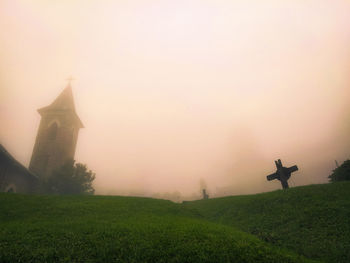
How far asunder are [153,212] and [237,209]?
6267 mm

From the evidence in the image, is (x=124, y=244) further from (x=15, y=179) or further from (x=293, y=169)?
(x=15, y=179)

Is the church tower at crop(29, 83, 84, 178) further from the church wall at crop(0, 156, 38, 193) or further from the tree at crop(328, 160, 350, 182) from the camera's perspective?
the tree at crop(328, 160, 350, 182)

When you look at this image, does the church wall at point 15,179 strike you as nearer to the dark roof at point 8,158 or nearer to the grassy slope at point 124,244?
the dark roof at point 8,158

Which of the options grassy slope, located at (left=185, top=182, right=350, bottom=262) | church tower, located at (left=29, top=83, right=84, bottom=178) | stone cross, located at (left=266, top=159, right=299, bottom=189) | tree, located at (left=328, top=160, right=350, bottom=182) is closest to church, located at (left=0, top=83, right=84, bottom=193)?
church tower, located at (left=29, top=83, right=84, bottom=178)

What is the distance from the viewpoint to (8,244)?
285 inches

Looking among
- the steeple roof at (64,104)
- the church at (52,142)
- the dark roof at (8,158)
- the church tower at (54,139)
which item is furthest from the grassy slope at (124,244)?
the steeple roof at (64,104)

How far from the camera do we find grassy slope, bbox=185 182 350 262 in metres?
8.18

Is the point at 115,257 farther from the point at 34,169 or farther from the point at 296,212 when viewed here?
the point at 34,169

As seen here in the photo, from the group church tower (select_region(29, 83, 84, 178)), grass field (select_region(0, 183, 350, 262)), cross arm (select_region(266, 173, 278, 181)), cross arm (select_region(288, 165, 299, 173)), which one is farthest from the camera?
church tower (select_region(29, 83, 84, 178))

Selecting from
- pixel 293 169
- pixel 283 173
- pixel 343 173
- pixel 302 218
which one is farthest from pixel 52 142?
pixel 343 173

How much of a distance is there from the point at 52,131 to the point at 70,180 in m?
12.4

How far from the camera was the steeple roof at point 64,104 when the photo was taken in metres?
37.1

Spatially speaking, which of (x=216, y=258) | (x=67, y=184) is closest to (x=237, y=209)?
(x=216, y=258)

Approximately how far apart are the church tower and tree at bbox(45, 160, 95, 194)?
12.1 feet
